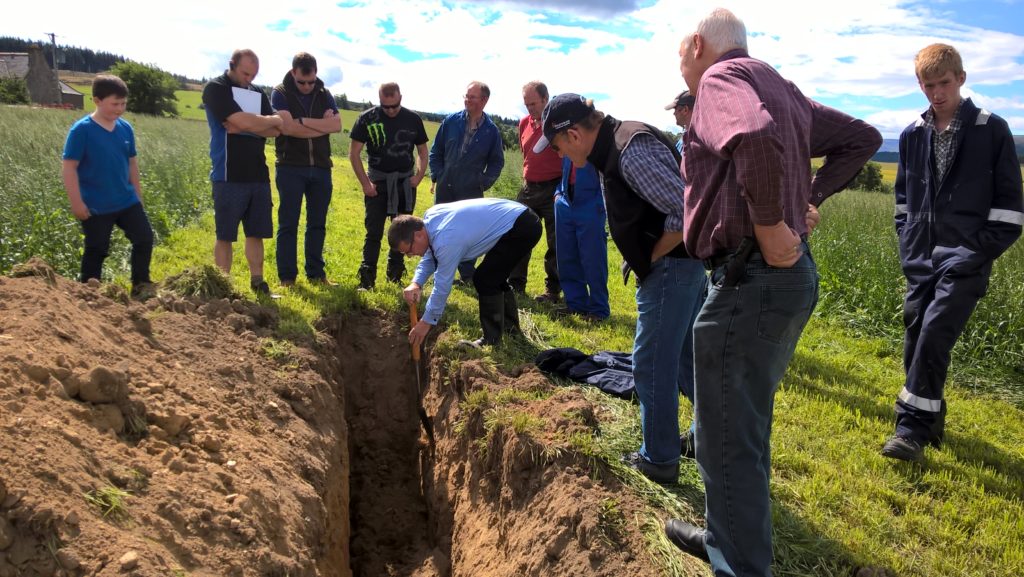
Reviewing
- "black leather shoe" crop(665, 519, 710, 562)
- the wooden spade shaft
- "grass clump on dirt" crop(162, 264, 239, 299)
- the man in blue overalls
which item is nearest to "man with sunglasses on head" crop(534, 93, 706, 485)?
"black leather shoe" crop(665, 519, 710, 562)

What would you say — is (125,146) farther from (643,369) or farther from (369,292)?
(643,369)

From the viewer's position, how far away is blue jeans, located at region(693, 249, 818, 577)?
231 centimetres

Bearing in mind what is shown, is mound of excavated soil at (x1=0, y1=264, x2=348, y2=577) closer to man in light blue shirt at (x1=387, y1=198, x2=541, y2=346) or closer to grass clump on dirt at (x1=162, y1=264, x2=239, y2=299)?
grass clump on dirt at (x1=162, y1=264, x2=239, y2=299)

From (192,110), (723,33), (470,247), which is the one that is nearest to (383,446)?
(470,247)

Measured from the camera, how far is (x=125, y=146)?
5348 millimetres

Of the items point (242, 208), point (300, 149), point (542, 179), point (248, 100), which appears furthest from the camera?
point (542, 179)

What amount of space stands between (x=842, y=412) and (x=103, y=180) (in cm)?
606

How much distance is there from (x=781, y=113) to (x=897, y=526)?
245 centimetres

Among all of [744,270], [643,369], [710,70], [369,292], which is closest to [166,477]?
[643,369]

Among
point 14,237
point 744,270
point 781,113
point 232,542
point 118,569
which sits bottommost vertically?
point 232,542

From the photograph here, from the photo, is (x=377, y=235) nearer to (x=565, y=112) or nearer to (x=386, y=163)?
(x=386, y=163)

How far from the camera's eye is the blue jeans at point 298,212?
6.19m

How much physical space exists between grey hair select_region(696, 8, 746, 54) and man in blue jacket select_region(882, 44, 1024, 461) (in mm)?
2457

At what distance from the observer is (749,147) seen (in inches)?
79.9
